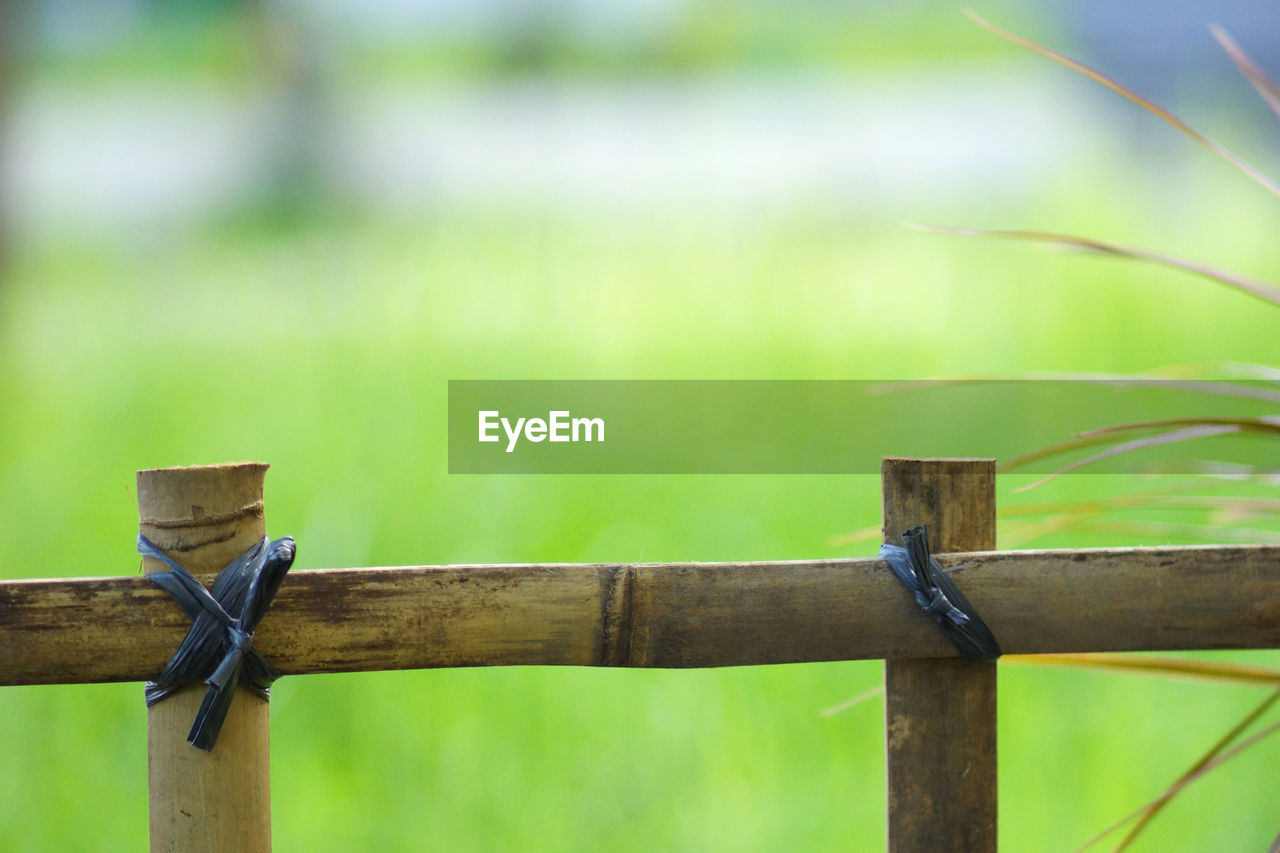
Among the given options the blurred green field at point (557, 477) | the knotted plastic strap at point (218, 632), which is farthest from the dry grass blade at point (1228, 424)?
the blurred green field at point (557, 477)

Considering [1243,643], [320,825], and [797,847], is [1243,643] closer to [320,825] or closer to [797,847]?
[797,847]

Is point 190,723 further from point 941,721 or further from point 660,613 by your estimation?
point 941,721

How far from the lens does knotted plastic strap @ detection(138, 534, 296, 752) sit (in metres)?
0.56

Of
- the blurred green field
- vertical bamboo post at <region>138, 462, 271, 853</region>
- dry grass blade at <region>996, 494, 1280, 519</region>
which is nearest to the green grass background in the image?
the blurred green field

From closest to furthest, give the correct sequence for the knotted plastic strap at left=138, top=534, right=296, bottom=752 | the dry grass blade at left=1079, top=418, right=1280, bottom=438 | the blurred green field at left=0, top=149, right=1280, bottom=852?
the knotted plastic strap at left=138, top=534, right=296, bottom=752, the dry grass blade at left=1079, top=418, right=1280, bottom=438, the blurred green field at left=0, top=149, right=1280, bottom=852

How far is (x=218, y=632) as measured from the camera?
56 centimetres

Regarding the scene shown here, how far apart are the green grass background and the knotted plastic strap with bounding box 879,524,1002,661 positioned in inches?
39.4

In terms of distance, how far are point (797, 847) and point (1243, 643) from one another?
3.49ft

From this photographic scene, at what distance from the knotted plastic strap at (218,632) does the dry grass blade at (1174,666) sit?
565 mm

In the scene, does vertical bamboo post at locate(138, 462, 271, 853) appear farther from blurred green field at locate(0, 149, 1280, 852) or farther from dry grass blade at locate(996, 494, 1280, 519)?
blurred green field at locate(0, 149, 1280, 852)

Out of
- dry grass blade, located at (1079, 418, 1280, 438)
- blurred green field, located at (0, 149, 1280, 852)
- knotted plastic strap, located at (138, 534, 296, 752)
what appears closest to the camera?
knotted plastic strap, located at (138, 534, 296, 752)

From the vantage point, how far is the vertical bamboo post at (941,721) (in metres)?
0.63

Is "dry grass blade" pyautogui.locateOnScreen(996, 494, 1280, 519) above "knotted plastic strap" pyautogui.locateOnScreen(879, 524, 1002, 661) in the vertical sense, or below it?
above

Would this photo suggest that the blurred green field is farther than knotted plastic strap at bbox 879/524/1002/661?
Yes
